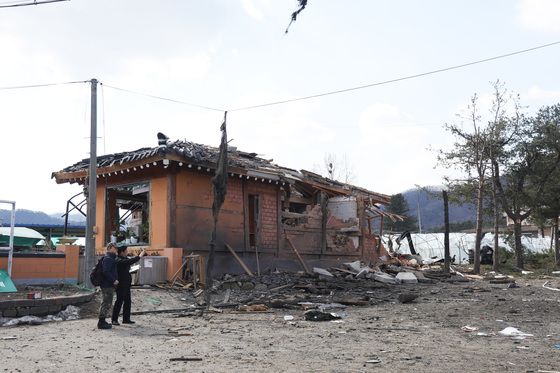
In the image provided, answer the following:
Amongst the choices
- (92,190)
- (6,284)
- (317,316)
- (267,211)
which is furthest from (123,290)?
(267,211)

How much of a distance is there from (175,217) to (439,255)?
95.4 ft

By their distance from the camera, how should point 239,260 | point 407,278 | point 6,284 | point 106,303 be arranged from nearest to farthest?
point 106,303 → point 6,284 → point 239,260 → point 407,278

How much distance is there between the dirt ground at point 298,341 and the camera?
272 inches

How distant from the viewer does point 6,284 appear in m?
12.4

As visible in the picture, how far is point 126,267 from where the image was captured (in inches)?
440

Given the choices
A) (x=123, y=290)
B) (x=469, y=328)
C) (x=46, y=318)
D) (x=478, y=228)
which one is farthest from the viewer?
(x=478, y=228)

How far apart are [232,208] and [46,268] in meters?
6.94

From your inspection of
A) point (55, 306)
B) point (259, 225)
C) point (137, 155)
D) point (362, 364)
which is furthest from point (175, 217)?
point (362, 364)

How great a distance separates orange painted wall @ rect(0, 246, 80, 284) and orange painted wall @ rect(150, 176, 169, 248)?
10.2 ft

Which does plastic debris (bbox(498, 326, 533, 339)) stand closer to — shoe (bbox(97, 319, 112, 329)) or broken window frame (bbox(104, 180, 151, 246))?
shoe (bbox(97, 319, 112, 329))

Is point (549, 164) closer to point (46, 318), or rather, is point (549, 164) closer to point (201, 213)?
point (201, 213)

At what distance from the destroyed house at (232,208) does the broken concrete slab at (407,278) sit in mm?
2889

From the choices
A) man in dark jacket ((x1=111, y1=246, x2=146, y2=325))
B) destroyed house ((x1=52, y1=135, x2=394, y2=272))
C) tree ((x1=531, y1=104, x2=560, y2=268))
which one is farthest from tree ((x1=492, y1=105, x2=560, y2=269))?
man in dark jacket ((x1=111, y1=246, x2=146, y2=325))

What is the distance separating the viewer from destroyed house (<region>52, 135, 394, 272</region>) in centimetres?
1767
